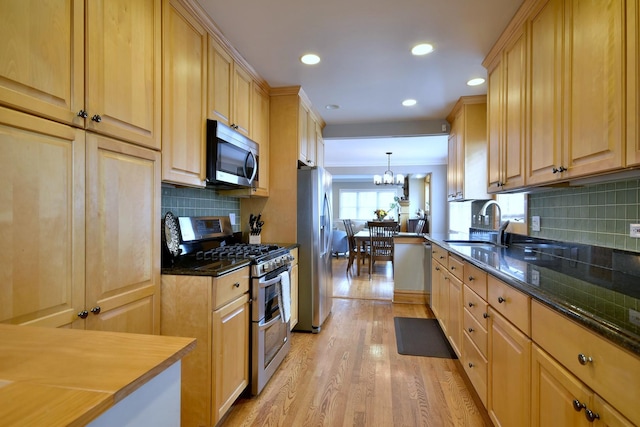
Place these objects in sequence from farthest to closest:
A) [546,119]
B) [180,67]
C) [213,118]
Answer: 1. [213,118]
2. [180,67]
3. [546,119]

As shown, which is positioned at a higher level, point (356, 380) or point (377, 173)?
point (377, 173)

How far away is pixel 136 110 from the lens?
148 centimetres

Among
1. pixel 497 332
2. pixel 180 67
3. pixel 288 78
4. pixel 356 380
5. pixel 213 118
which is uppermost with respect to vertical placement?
pixel 288 78

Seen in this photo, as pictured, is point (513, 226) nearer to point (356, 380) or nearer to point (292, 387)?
point (356, 380)

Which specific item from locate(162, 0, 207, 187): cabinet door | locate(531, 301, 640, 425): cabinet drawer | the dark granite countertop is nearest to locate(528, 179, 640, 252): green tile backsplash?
the dark granite countertop

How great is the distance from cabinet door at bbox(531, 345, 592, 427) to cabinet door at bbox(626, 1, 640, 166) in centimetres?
77

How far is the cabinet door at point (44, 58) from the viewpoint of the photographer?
37.8 inches

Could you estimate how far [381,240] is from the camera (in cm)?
578

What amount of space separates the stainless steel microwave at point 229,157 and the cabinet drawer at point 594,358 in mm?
1881

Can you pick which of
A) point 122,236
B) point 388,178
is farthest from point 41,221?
point 388,178

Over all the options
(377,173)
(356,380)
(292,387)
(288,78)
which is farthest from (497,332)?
(377,173)

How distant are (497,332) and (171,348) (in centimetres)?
153

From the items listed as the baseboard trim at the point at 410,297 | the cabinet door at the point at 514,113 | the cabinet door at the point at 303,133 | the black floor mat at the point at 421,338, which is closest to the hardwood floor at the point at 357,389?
the black floor mat at the point at 421,338

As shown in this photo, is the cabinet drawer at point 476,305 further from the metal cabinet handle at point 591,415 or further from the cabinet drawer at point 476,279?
the metal cabinet handle at point 591,415
